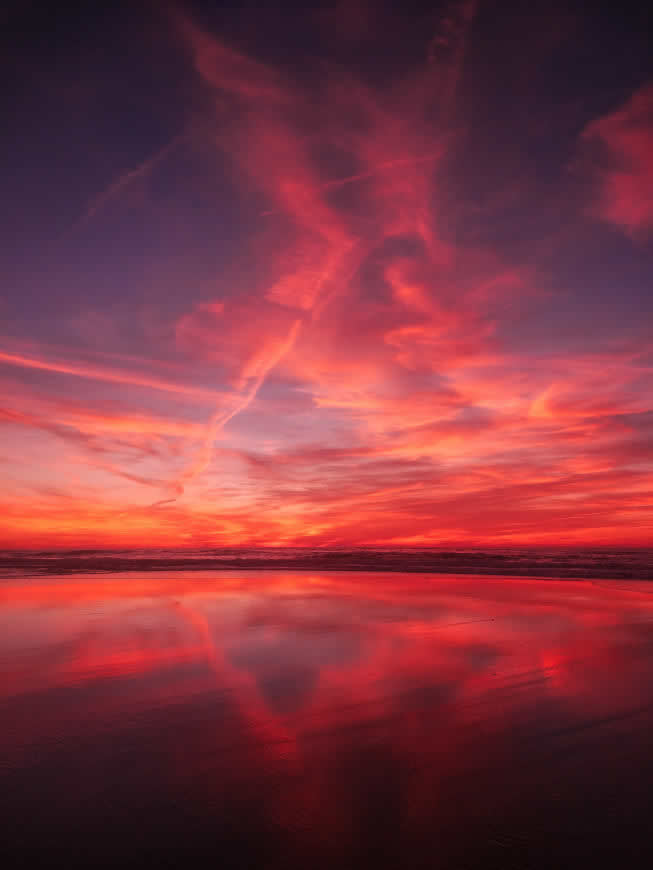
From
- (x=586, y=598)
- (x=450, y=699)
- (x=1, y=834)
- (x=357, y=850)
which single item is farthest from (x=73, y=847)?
(x=586, y=598)

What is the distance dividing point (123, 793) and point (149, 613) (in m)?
9.29

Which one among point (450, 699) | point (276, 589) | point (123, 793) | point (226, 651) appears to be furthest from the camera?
point (276, 589)

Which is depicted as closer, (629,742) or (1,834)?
(1,834)

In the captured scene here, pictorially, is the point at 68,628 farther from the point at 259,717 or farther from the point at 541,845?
the point at 541,845

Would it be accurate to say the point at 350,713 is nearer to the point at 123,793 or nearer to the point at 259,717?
the point at 259,717

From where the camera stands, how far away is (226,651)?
8547mm

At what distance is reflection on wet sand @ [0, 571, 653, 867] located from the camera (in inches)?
131

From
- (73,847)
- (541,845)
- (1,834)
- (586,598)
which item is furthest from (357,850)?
(586,598)

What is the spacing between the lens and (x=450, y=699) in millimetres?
6039

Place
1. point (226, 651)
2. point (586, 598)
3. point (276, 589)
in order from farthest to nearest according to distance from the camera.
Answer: point (276, 589), point (586, 598), point (226, 651)

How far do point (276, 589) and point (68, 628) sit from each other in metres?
9.39

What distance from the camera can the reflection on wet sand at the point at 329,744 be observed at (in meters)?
3.34

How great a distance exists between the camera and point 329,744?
15.7 ft

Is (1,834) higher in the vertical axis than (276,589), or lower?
lower
